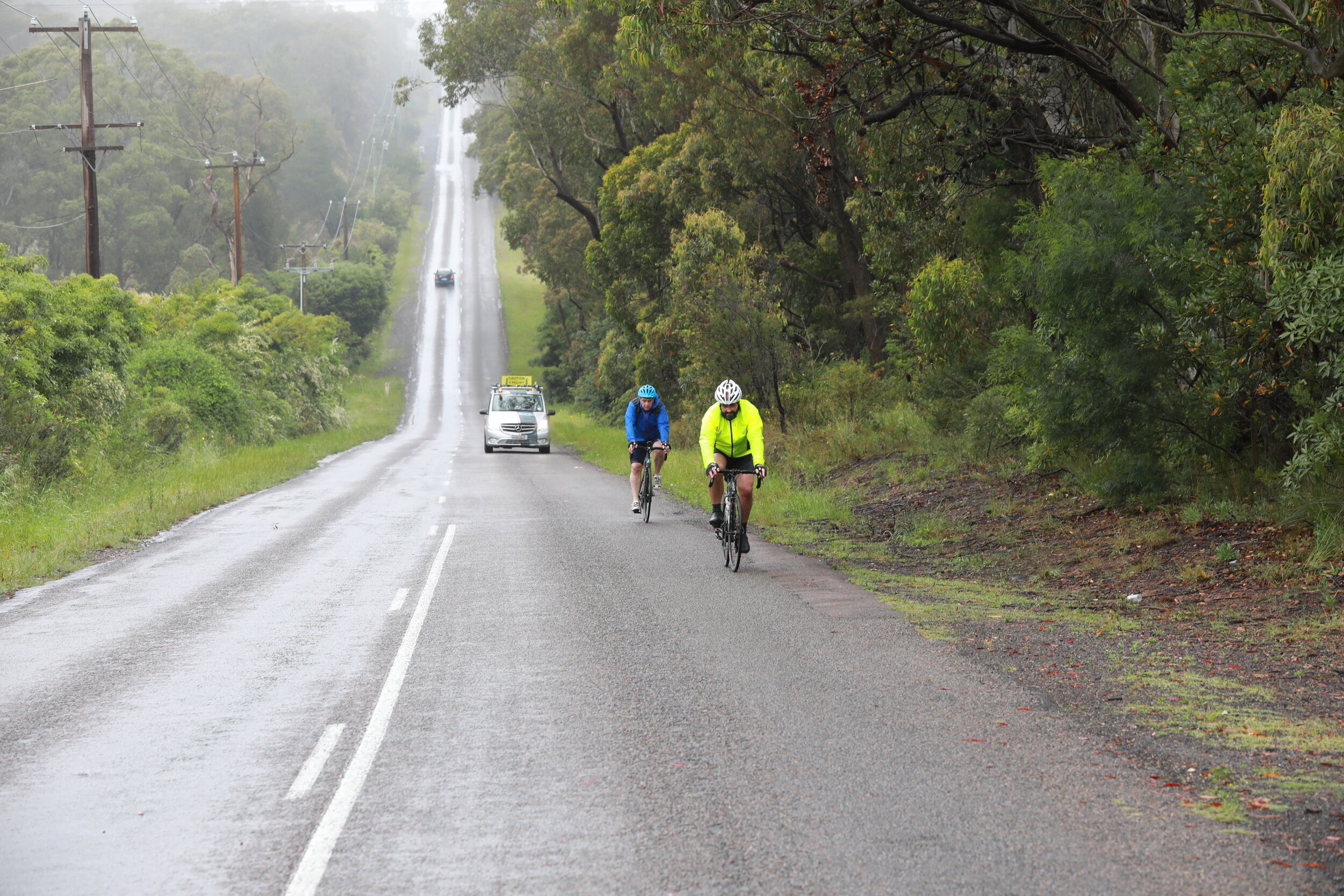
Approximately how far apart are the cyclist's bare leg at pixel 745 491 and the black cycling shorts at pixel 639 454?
13.7 feet

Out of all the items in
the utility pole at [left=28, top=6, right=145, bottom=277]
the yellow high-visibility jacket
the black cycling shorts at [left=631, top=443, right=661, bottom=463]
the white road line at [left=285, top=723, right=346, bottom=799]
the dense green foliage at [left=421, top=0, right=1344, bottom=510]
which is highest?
the utility pole at [left=28, top=6, right=145, bottom=277]

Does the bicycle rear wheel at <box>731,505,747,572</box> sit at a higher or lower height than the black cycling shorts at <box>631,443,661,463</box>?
lower

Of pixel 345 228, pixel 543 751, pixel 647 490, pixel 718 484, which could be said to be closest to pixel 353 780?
pixel 543 751

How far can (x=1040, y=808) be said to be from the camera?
5.16 m

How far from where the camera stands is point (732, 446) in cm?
1288

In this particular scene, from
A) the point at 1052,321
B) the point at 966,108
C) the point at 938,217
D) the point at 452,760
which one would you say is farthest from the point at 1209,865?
the point at 938,217

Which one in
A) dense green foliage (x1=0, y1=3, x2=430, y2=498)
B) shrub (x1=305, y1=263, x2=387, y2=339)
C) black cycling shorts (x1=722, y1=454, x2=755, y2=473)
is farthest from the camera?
shrub (x1=305, y1=263, x2=387, y2=339)

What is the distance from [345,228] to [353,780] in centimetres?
11379

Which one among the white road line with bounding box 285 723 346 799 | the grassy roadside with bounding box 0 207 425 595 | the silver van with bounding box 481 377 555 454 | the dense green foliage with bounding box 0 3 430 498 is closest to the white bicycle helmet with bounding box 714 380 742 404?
the white road line with bounding box 285 723 346 799

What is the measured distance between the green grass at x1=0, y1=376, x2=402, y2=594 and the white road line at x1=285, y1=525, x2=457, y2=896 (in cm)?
597

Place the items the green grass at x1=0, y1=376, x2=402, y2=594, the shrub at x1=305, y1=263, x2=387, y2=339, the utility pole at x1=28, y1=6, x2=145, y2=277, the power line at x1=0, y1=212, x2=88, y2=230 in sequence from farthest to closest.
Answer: the shrub at x1=305, y1=263, x2=387, y2=339
the power line at x1=0, y1=212, x2=88, y2=230
the utility pole at x1=28, y1=6, x2=145, y2=277
the green grass at x1=0, y1=376, x2=402, y2=594

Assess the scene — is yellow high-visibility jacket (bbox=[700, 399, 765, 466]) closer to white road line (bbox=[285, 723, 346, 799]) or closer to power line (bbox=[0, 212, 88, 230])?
white road line (bbox=[285, 723, 346, 799])

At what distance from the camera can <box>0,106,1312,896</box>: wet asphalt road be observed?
461cm

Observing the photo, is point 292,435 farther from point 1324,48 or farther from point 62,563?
point 1324,48
